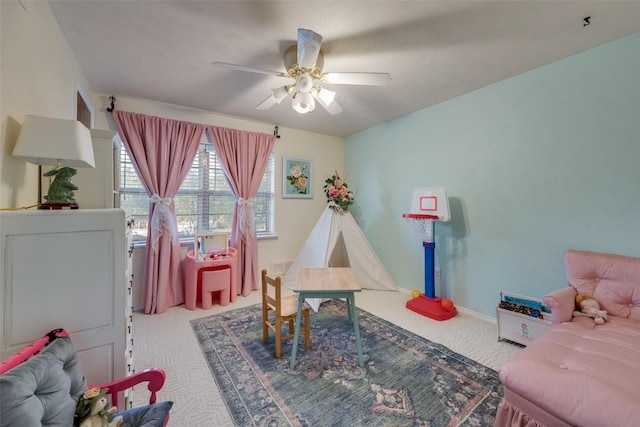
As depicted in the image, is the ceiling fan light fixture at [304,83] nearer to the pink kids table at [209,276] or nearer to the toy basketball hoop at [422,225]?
the toy basketball hoop at [422,225]

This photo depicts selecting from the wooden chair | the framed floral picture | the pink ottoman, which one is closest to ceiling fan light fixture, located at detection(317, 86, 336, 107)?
the wooden chair

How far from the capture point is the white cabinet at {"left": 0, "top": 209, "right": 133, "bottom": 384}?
0.99 m

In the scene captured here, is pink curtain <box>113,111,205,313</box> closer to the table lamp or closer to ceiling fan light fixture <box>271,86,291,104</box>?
ceiling fan light fixture <box>271,86,291,104</box>

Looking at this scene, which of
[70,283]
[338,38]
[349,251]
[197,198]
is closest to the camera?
[70,283]

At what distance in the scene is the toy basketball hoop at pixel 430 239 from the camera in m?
2.77

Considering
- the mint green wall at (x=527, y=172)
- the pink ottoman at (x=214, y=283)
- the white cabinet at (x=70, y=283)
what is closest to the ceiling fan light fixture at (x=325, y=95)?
the white cabinet at (x=70, y=283)

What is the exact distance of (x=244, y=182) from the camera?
3.50 metres

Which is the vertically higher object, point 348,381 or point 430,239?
point 430,239

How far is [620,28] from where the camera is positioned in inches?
70.4

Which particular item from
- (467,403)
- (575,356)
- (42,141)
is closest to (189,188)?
(42,141)

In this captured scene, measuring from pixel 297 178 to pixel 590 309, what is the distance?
352cm

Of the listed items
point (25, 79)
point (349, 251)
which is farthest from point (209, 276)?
point (25, 79)

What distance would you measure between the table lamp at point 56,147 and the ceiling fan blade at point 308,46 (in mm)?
1259

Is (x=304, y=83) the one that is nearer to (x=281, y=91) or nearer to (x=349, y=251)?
(x=281, y=91)
